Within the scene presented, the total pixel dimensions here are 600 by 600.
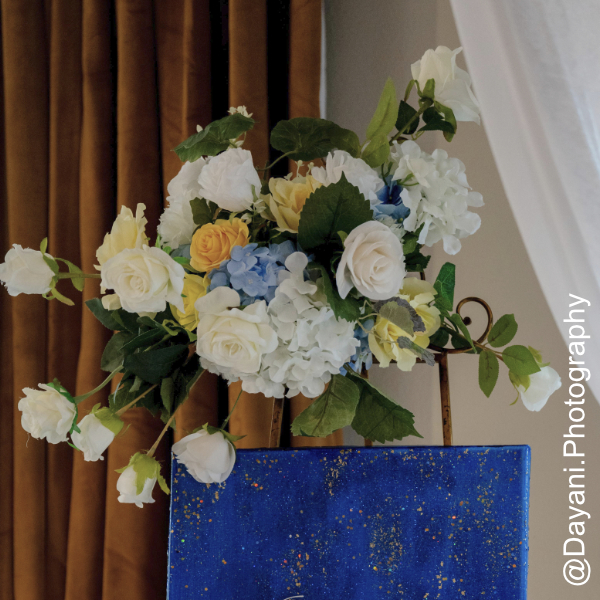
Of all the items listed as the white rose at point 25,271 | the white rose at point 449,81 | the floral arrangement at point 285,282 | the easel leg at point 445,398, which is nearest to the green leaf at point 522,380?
the floral arrangement at point 285,282

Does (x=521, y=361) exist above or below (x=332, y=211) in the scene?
below

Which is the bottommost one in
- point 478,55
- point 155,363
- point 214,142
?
point 155,363

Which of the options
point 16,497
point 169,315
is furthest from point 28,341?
point 169,315

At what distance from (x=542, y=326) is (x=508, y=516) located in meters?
0.53

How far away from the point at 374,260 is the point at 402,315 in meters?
0.08

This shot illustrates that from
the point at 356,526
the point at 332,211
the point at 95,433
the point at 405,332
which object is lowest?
the point at 356,526

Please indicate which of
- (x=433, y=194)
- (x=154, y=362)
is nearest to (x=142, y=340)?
(x=154, y=362)

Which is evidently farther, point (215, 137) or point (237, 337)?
point (215, 137)

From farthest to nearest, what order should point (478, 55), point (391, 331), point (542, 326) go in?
1. point (542, 326)
2. point (478, 55)
3. point (391, 331)

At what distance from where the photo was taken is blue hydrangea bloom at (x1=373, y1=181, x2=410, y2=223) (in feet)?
1.66

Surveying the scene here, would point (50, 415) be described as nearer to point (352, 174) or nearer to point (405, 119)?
point (352, 174)

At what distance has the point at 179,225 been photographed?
549 millimetres

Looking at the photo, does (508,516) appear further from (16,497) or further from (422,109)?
(16,497)

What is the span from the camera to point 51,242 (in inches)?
42.8
